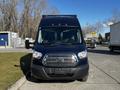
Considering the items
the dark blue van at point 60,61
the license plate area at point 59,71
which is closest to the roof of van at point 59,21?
the dark blue van at point 60,61

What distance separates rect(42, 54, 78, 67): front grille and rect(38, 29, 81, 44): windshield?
4.10 ft

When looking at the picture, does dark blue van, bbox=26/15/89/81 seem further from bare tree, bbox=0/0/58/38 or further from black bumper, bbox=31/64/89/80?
bare tree, bbox=0/0/58/38

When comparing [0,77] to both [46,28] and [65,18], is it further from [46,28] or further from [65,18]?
[65,18]

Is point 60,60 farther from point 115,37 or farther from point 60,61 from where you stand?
point 115,37

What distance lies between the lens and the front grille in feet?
32.7

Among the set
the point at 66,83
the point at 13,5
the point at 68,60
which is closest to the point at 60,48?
the point at 68,60

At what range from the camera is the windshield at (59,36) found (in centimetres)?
1124

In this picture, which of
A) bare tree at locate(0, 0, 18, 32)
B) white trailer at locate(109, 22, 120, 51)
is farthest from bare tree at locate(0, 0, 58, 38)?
white trailer at locate(109, 22, 120, 51)

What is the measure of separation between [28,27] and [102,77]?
2792 inches

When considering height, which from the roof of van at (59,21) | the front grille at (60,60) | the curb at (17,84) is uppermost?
the roof of van at (59,21)

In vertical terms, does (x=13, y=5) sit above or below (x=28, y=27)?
above

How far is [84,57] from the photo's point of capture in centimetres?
1023

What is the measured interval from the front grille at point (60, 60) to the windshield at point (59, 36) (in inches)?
49.1

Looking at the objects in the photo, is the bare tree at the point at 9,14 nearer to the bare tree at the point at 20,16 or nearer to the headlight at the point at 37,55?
the bare tree at the point at 20,16
